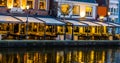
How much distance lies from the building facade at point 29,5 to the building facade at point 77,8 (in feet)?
8.13

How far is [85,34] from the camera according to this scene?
70.8 m

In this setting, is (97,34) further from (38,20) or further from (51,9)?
(38,20)

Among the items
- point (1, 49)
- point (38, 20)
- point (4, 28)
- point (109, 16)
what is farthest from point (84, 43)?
point (109, 16)

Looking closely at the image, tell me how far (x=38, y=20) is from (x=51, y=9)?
9.08 m

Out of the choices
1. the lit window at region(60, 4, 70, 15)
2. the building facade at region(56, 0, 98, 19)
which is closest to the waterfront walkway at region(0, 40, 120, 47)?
the building facade at region(56, 0, 98, 19)

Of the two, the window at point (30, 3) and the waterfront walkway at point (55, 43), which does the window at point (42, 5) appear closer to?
the window at point (30, 3)

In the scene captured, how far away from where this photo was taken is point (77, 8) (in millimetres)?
76062

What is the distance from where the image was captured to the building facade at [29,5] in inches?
2559

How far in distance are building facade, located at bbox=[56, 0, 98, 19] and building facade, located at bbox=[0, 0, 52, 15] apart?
8.13ft

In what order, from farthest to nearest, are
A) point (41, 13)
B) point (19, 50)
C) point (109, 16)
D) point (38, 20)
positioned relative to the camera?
point (109, 16) < point (41, 13) < point (38, 20) < point (19, 50)

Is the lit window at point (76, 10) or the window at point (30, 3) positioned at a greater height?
the window at point (30, 3)

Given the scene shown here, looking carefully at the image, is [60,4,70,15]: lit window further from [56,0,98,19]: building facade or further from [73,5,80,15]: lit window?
[73,5,80,15]: lit window

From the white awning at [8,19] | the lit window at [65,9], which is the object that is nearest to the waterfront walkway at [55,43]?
the white awning at [8,19]

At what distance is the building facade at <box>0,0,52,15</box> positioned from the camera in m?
65.0
